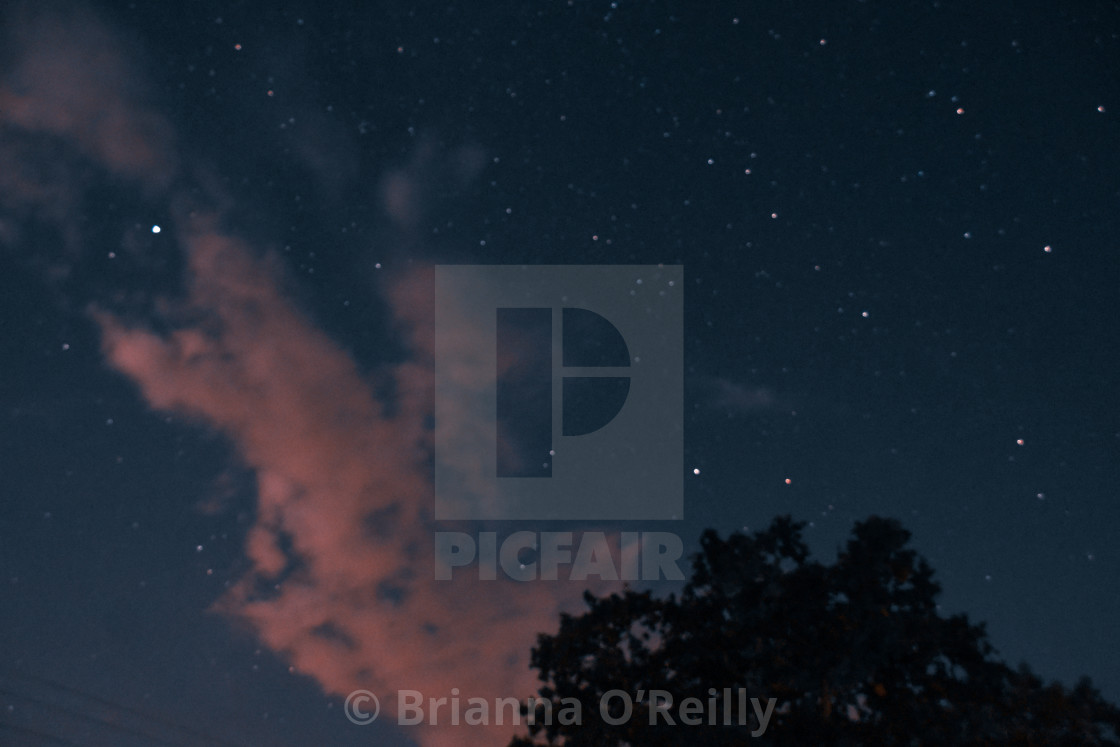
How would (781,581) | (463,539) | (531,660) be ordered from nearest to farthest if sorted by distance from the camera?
1. (781,581)
2. (531,660)
3. (463,539)

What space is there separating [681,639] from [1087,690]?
8767 millimetres

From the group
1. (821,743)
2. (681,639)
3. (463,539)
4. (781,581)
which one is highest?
(463,539)

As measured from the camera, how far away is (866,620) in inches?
446

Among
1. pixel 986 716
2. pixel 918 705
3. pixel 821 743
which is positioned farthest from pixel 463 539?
pixel 986 716

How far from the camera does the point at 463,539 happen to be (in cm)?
1435

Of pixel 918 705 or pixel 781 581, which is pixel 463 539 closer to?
pixel 781 581

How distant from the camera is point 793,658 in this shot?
11688 millimetres

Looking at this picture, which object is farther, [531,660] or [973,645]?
[531,660]

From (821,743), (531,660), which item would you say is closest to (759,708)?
(821,743)

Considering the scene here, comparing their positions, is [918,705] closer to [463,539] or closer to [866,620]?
[866,620]

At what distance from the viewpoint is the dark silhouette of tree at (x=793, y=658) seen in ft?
36.2

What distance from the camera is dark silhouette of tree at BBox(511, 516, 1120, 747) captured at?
11031 mm

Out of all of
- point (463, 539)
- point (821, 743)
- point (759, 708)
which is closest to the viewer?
point (821, 743)

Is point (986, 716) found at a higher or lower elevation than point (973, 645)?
lower
